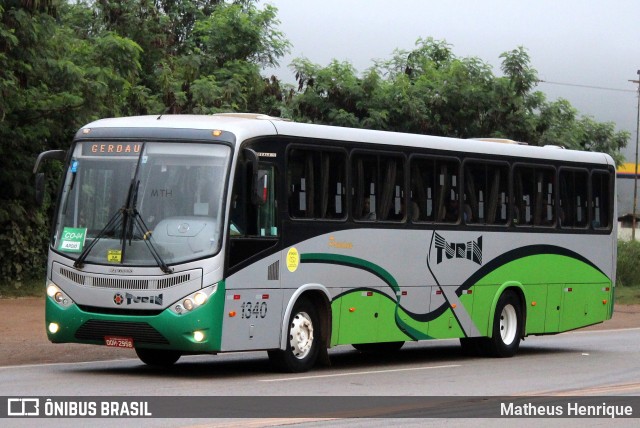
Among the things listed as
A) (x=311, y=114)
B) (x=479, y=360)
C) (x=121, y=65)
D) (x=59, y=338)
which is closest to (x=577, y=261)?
(x=479, y=360)

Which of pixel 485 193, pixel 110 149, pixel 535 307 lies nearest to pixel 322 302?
pixel 110 149

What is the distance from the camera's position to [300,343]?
16.0m

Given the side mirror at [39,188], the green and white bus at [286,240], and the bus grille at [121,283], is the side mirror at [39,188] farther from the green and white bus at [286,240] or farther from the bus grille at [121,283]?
the bus grille at [121,283]

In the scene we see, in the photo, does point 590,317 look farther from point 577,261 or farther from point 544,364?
point 544,364

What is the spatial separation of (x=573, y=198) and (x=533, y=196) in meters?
1.18

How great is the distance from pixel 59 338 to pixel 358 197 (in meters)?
4.42

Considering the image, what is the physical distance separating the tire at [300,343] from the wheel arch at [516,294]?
431 cm

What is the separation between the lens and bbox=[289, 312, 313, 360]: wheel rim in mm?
15875

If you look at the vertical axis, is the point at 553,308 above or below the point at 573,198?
below

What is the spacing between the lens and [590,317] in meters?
22.0

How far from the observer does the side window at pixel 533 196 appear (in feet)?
67.1

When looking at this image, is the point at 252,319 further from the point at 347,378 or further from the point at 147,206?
the point at 147,206

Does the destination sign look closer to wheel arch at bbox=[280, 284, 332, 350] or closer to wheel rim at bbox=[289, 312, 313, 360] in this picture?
wheel arch at bbox=[280, 284, 332, 350]

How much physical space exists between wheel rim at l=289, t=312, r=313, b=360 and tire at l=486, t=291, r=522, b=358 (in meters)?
4.78
